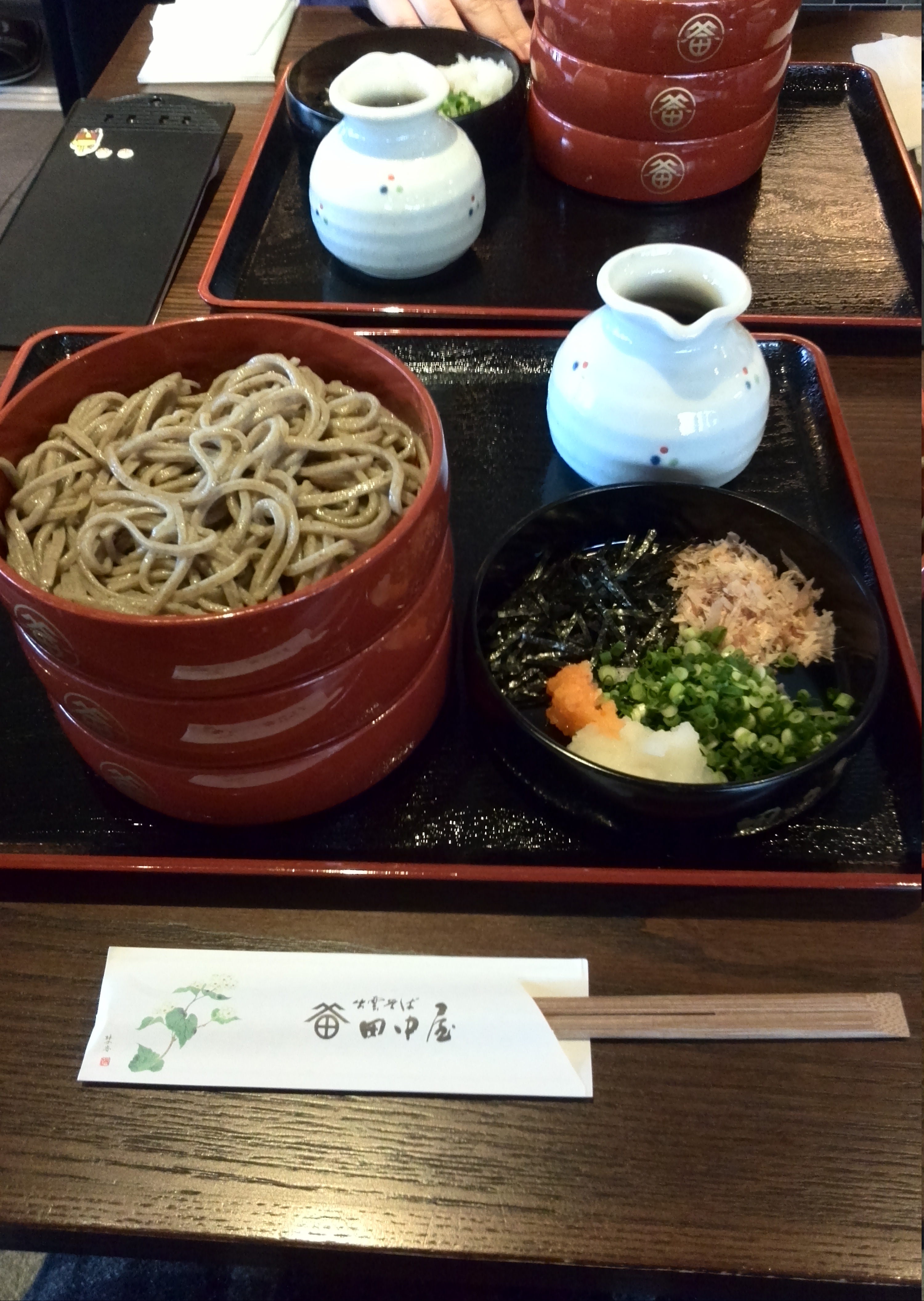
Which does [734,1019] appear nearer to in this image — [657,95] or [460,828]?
[460,828]

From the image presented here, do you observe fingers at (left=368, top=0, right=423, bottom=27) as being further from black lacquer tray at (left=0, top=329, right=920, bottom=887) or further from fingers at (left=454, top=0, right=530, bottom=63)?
black lacquer tray at (left=0, top=329, right=920, bottom=887)

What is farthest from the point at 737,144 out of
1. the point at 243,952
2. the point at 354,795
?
the point at 243,952

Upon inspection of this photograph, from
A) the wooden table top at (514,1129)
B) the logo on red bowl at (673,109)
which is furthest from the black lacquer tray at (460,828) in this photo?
the logo on red bowl at (673,109)

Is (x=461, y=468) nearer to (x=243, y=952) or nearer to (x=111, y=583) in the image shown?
(x=111, y=583)

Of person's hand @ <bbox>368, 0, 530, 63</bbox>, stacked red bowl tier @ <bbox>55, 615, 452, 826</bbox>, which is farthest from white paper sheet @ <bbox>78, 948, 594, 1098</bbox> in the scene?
person's hand @ <bbox>368, 0, 530, 63</bbox>

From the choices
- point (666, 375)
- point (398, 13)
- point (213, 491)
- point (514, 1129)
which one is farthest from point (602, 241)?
point (514, 1129)

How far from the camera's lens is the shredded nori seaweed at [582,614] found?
1062 mm

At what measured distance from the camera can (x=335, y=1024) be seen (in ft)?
2.74

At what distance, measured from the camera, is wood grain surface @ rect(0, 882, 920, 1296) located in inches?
29.1

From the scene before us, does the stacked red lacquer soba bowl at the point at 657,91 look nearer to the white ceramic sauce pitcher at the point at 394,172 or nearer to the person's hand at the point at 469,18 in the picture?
the white ceramic sauce pitcher at the point at 394,172

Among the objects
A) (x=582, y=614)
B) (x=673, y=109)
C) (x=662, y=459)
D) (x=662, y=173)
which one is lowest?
(x=582, y=614)

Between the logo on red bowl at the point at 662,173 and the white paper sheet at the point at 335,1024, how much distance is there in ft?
4.67

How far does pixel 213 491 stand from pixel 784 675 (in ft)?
2.25

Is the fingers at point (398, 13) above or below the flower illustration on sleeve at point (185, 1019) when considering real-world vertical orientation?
above
